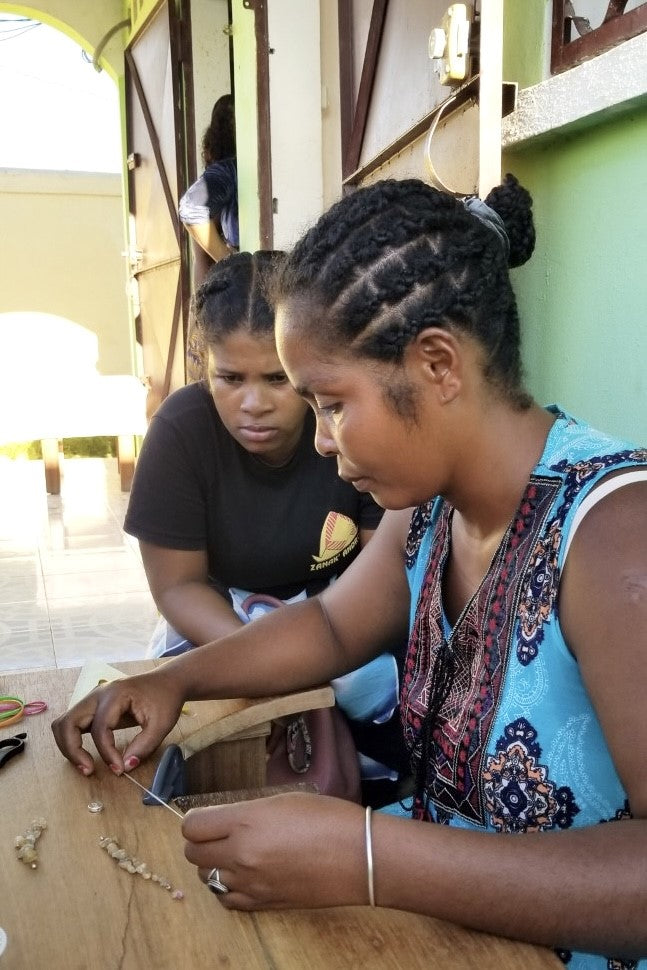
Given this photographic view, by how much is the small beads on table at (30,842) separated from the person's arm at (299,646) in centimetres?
25

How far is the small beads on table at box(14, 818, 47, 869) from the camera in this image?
1.05m

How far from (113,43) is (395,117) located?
5419 millimetres

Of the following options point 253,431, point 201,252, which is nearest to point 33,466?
point 201,252

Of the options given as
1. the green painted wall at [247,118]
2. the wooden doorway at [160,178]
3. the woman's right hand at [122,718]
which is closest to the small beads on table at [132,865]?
the woman's right hand at [122,718]

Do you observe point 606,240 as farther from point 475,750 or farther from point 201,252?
point 201,252

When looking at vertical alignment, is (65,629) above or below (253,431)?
below

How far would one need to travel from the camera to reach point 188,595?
2.08m

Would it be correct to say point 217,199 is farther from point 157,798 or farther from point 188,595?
point 157,798

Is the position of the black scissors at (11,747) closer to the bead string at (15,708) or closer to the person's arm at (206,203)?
the bead string at (15,708)

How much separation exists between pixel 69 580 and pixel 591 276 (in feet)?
12.9

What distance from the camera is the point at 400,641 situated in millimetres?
1630

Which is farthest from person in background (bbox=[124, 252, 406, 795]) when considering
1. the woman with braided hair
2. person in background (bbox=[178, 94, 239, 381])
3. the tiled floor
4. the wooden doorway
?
the wooden doorway

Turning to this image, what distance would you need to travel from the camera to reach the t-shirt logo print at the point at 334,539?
7.11 feet

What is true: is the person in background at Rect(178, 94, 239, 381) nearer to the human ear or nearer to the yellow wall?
the human ear
